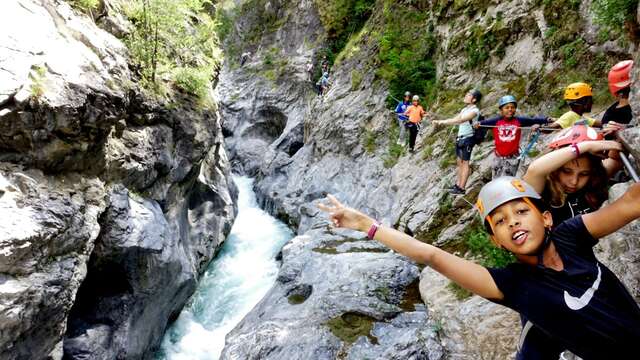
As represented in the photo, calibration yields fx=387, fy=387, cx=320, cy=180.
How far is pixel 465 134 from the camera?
900 centimetres

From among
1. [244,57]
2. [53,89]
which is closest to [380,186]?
[53,89]

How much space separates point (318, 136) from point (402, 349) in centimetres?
1823

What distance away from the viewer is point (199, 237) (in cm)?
1788

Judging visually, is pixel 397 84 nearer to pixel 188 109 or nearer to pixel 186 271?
pixel 188 109

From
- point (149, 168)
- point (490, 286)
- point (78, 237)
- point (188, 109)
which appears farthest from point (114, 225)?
point (490, 286)

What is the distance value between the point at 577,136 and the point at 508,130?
3.73 metres

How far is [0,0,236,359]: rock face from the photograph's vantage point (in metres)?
7.80

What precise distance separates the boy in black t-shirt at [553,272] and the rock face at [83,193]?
8119mm

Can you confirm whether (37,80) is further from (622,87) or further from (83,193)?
(622,87)

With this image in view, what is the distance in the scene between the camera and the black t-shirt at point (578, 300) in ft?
7.58

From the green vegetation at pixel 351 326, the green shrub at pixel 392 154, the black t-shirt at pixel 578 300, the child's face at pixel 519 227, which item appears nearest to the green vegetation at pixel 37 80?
the green vegetation at pixel 351 326

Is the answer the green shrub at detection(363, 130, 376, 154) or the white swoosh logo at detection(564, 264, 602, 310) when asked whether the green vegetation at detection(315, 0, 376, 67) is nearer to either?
the green shrub at detection(363, 130, 376, 154)

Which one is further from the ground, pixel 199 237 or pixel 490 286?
pixel 490 286

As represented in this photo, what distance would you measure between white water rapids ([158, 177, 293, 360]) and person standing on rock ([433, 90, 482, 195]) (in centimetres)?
1000
